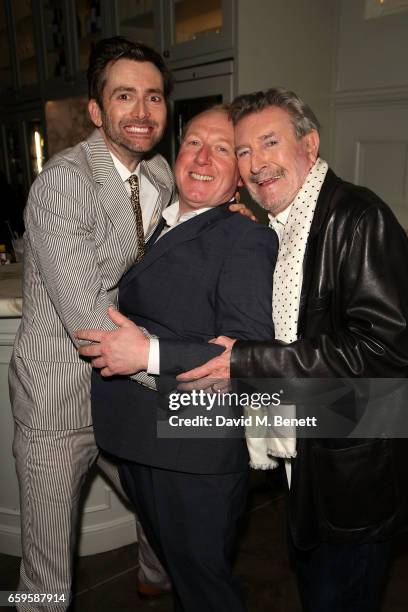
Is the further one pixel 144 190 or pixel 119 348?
pixel 144 190

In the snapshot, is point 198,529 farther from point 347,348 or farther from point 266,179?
point 266,179

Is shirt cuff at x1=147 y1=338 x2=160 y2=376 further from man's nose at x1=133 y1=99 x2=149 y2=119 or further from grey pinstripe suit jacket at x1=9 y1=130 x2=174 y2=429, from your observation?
man's nose at x1=133 y1=99 x2=149 y2=119

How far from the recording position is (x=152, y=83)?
4.50 feet

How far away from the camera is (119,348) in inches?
42.8

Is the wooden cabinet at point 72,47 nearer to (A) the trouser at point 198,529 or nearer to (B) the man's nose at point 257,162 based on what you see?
(B) the man's nose at point 257,162

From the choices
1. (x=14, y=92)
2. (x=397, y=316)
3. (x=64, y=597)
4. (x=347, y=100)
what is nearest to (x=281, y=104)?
(x=397, y=316)

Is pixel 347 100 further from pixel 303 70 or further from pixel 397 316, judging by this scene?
pixel 397 316

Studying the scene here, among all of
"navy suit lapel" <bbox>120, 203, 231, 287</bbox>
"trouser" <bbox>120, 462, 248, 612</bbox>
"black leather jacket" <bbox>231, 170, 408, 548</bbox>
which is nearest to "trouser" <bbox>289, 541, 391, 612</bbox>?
"black leather jacket" <bbox>231, 170, 408, 548</bbox>

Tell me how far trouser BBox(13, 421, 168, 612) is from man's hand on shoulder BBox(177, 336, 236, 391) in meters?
0.43

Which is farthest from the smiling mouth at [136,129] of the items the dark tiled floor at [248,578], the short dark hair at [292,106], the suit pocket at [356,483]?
the dark tiled floor at [248,578]

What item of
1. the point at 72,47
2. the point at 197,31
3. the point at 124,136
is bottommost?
the point at 124,136

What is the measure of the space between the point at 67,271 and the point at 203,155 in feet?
1.44

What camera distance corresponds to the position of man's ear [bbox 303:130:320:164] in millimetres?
1167

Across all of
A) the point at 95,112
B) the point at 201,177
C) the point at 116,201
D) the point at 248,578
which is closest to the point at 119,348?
the point at 116,201
